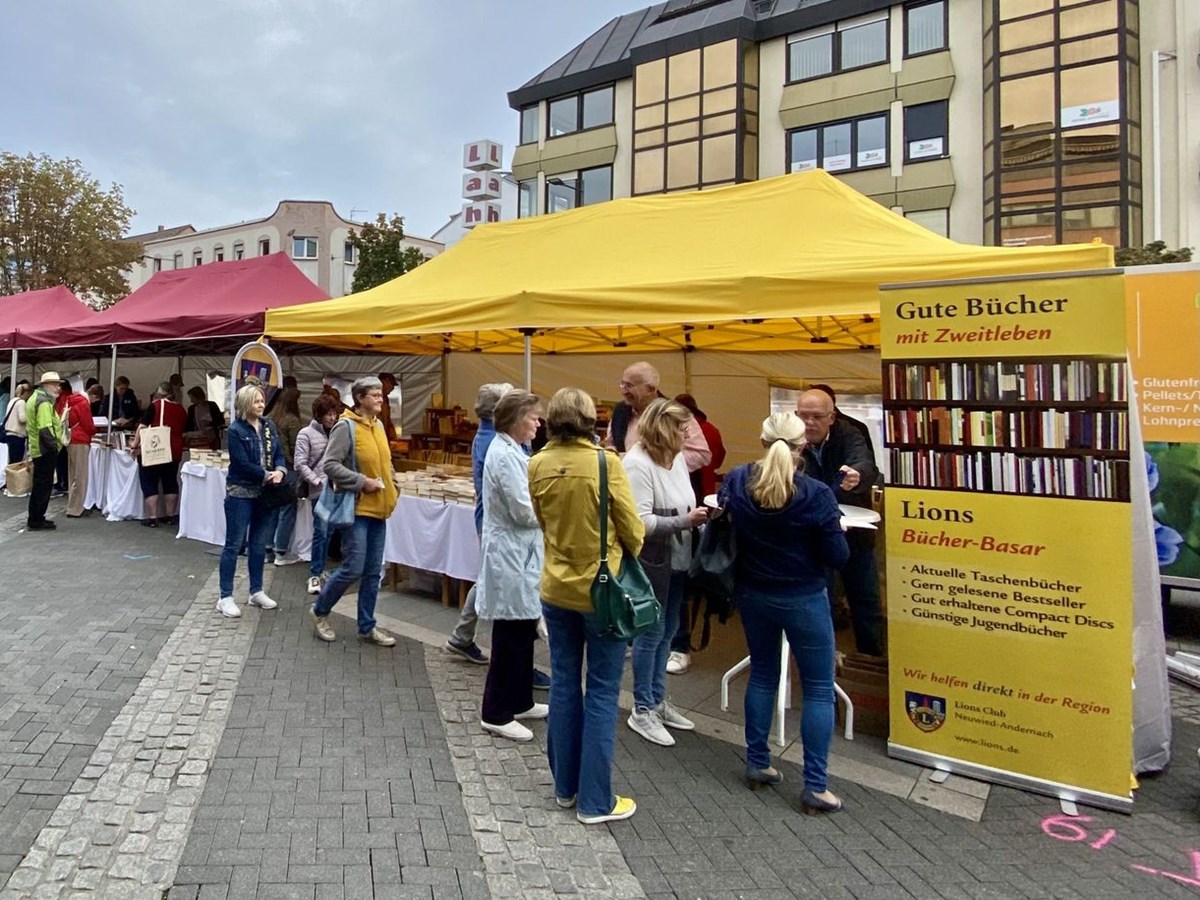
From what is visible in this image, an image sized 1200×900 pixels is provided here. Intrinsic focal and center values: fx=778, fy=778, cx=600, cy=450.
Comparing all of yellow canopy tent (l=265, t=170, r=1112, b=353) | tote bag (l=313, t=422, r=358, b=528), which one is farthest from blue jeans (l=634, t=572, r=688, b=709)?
tote bag (l=313, t=422, r=358, b=528)

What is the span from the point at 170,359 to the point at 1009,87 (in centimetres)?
2073

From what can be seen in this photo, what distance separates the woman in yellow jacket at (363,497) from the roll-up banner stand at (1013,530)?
3.00 m

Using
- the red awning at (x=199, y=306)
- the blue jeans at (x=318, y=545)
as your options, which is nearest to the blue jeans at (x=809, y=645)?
the blue jeans at (x=318, y=545)

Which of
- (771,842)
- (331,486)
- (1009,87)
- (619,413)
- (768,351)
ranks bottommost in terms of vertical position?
(771,842)

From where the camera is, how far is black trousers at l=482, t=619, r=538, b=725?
3.59 meters

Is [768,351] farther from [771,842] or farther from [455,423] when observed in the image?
[771,842]

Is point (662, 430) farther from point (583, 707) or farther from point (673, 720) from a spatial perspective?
point (673, 720)

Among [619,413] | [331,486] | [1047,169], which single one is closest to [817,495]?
[619,413]

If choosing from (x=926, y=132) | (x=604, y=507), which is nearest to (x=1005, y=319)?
(x=604, y=507)

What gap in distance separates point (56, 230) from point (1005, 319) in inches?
1160

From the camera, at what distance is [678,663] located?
15.6 ft

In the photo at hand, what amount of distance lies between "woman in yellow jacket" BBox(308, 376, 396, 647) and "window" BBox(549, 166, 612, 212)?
23282 millimetres

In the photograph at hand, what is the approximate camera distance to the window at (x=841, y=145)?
72.7 ft

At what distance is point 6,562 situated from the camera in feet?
23.1
